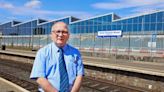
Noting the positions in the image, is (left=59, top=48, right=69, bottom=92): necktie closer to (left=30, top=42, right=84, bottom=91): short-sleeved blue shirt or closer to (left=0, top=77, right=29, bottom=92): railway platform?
(left=30, top=42, right=84, bottom=91): short-sleeved blue shirt

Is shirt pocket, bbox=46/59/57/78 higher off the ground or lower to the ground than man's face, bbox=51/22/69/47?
lower

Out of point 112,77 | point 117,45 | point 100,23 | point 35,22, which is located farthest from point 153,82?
point 35,22

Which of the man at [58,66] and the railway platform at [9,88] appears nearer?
the man at [58,66]

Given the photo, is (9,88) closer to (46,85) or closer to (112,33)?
(46,85)

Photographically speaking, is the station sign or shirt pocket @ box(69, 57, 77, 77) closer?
shirt pocket @ box(69, 57, 77, 77)

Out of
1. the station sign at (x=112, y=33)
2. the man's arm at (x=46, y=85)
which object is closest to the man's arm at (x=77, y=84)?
the man's arm at (x=46, y=85)

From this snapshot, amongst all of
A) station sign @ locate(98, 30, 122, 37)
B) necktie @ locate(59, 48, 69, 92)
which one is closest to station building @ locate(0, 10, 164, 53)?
station sign @ locate(98, 30, 122, 37)

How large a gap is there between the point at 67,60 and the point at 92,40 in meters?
39.3

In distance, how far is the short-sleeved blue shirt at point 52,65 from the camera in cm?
372

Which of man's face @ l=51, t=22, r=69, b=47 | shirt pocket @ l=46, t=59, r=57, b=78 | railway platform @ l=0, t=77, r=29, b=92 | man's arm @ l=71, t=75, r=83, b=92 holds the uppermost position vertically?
man's face @ l=51, t=22, r=69, b=47

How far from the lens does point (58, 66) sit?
3.72 meters

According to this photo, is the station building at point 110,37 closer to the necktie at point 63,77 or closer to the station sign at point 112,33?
the station sign at point 112,33

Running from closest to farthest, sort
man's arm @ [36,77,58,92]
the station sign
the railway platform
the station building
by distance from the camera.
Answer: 1. man's arm @ [36,77,58,92]
2. the railway platform
3. the station sign
4. the station building

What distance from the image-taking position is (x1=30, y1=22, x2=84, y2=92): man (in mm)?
3701
